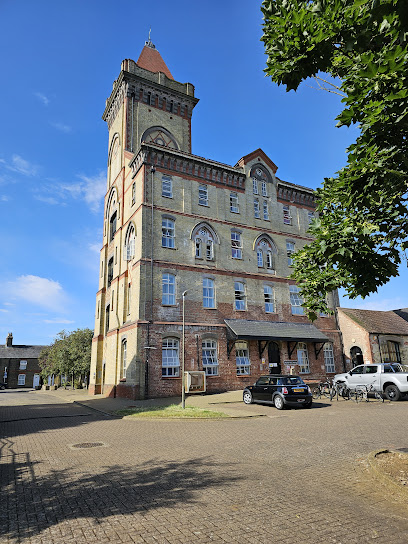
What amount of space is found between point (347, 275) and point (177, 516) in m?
5.69

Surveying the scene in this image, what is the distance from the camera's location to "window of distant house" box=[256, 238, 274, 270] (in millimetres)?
29984

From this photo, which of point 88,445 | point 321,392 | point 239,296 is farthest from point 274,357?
point 88,445

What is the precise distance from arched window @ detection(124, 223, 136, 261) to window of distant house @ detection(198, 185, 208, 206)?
5738 mm

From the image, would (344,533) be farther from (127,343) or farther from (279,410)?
(127,343)

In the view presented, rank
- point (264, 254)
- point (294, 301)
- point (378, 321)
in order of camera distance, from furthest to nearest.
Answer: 1. point (378, 321)
2. point (294, 301)
3. point (264, 254)

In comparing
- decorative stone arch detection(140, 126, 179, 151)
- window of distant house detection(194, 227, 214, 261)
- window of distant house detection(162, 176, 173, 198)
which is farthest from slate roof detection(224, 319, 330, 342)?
decorative stone arch detection(140, 126, 179, 151)

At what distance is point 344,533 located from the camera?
4230 mm

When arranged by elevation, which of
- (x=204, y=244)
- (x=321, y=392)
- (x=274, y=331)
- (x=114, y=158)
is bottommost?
(x=321, y=392)

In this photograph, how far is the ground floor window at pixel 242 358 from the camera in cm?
2592

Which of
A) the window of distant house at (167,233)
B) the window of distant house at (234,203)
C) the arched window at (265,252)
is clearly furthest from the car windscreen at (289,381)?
the window of distant house at (234,203)

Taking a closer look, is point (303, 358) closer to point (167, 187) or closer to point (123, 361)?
point (123, 361)

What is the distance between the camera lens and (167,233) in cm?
2616

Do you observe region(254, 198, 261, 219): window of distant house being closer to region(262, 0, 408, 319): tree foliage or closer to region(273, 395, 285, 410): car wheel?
region(273, 395, 285, 410): car wheel

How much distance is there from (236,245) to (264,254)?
116 inches
